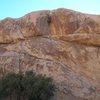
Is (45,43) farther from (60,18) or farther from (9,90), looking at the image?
(9,90)

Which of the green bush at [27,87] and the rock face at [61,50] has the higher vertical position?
the rock face at [61,50]

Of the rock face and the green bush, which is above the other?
the rock face

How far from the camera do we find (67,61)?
1633cm

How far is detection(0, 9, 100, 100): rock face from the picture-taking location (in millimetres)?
15812

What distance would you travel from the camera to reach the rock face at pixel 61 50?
15812 millimetres

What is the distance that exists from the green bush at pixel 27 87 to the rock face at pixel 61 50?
736 mm

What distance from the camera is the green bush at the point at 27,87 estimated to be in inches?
591

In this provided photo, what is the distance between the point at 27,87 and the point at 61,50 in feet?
9.35

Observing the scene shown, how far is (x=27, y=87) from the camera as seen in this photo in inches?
592

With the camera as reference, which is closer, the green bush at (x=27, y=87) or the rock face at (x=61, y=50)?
the green bush at (x=27, y=87)

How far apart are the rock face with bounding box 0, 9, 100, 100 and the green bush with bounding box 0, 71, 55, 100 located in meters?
0.74

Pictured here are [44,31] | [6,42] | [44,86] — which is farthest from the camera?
[6,42]

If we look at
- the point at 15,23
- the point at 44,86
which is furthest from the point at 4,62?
the point at 44,86

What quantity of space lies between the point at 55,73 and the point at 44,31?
2.59 meters
